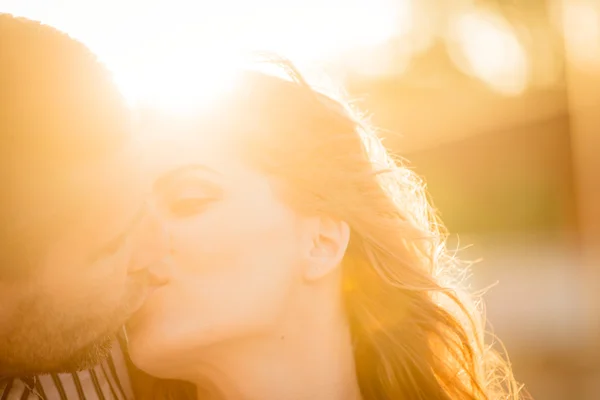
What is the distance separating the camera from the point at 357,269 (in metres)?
2.43

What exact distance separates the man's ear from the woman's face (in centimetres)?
7

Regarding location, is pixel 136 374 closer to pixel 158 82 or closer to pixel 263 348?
pixel 263 348

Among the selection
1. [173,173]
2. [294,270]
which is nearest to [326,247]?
[294,270]

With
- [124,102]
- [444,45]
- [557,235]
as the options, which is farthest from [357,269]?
[444,45]

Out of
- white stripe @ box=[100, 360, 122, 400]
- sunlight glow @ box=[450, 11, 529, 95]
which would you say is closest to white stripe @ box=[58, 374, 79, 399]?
white stripe @ box=[100, 360, 122, 400]

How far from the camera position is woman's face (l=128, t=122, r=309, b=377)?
1.96 metres

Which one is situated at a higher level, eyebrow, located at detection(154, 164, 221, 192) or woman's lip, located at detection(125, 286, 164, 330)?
eyebrow, located at detection(154, 164, 221, 192)

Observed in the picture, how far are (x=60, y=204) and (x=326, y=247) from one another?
109 cm

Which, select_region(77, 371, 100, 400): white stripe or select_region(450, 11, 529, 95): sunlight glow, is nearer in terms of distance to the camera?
select_region(77, 371, 100, 400): white stripe

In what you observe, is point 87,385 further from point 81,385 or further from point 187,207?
point 187,207

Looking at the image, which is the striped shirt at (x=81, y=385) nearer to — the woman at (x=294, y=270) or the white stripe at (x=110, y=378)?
the white stripe at (x=110, y=378)

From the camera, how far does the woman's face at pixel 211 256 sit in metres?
1.96

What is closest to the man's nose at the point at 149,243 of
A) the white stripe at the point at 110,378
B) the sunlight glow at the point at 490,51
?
the white stripe at the point at 110,378

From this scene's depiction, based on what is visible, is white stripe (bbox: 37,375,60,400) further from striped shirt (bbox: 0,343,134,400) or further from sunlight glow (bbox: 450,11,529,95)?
sunlight glow (bbox: 450,11,529,95)
